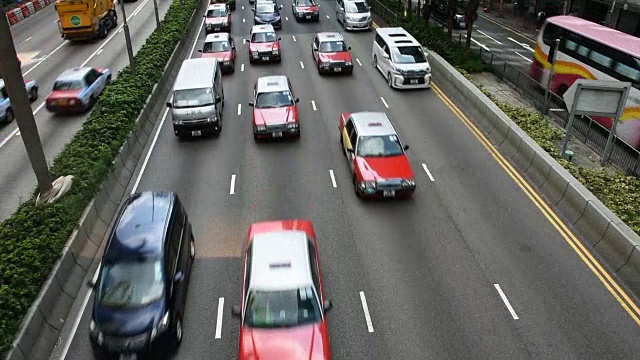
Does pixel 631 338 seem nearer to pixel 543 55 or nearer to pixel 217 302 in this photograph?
pixel 217 302

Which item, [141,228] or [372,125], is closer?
[141,228]

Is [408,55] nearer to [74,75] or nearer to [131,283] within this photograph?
[74,75]

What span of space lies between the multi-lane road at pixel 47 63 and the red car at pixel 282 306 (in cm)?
1073

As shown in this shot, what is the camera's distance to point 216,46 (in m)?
29.2

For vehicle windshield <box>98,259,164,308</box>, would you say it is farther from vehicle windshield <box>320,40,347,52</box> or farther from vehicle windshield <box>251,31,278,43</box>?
vehicle windshield <box>251,31,278,43</box>

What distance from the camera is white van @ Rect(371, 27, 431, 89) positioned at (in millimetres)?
25219

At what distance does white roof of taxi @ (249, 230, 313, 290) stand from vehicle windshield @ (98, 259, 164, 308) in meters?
2.14

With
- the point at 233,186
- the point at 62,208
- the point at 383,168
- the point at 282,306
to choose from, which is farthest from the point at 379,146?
the point at 62,208

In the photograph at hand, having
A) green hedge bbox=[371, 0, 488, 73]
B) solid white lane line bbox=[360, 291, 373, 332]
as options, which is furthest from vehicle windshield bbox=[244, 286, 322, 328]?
green hedge bbox=[371, 0, 488, 73]

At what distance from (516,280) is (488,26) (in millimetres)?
39525

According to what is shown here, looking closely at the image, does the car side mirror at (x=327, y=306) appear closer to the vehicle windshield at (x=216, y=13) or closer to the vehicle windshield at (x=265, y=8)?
the vehicle windshield at (x=265, y=8)

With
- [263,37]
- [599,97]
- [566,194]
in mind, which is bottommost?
[566,194]

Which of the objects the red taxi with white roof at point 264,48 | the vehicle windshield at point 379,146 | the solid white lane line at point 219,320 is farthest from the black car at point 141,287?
the red taxi with white roof at point 264,48

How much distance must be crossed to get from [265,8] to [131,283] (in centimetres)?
3299
